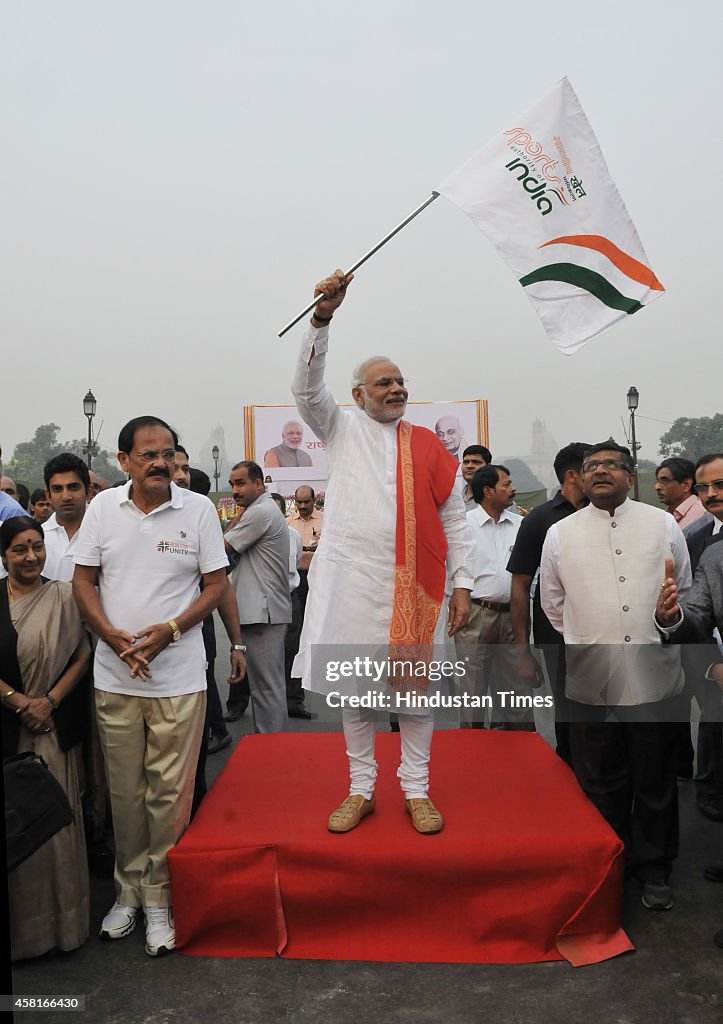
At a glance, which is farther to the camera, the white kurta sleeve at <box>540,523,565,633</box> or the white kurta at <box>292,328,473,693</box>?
the white kurta sleeve at <box>540,523,565,633</box>

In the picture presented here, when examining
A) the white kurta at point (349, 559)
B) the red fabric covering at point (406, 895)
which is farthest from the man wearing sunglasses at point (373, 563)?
the red fabric covering at point (406, 895)

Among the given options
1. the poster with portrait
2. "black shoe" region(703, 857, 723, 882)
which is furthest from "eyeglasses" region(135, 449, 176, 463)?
the poster with portrait

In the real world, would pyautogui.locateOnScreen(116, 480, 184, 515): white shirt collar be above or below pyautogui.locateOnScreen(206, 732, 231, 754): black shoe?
above

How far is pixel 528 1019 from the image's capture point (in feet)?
7.61

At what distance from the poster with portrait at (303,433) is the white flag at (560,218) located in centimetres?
999

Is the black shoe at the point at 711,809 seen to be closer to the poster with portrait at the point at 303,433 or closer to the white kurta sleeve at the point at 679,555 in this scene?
the white kurta sleeve at the point at 679,555

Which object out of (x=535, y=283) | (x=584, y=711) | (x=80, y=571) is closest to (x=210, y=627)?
(x=80, y=571)

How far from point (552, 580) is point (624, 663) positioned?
0.45m

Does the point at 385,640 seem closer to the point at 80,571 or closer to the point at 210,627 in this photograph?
the point at 80,571

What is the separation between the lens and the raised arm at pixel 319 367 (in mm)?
2803

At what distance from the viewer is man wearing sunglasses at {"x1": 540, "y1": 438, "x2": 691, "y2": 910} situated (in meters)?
3.11

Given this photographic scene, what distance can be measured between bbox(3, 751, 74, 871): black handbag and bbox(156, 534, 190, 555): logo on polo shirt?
0.85 m

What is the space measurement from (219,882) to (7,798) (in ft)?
2.88

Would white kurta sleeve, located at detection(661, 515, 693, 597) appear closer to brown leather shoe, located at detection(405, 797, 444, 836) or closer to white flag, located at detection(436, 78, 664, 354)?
white flag, located at detection(436, 78, 664, 354)
